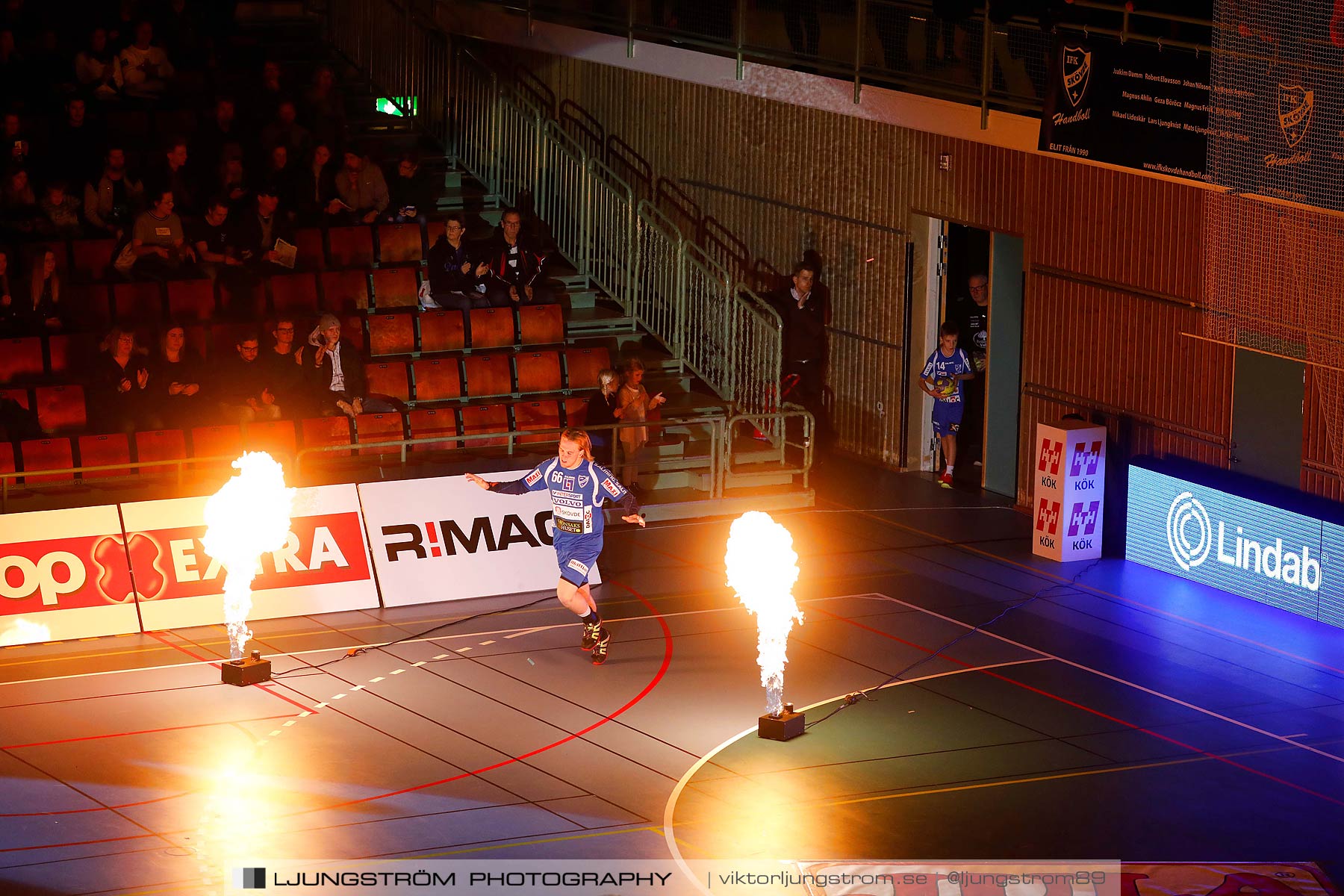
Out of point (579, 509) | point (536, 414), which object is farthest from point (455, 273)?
point (579, 509)

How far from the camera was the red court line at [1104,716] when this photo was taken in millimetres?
11977

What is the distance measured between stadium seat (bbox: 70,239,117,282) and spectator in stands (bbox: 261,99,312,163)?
2.82 metres

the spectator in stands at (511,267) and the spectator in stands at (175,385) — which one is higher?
the spectator in stands at (511,267)

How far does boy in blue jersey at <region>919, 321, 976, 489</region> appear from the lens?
19.9 metres

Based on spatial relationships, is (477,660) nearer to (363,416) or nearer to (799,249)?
(363,416)

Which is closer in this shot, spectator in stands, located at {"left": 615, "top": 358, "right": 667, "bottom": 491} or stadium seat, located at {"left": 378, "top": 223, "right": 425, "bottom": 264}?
spectator in stands, located at {"left": 615, "top": 358, "right": 667, "bottom": 491}

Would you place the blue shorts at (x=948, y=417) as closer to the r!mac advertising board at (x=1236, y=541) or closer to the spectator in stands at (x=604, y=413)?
the r!mac advertising board at (x=1236, y=541)

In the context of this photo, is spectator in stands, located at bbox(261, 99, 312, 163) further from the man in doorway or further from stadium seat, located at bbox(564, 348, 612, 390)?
the man in doorway

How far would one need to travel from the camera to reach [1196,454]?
1731 centimetres

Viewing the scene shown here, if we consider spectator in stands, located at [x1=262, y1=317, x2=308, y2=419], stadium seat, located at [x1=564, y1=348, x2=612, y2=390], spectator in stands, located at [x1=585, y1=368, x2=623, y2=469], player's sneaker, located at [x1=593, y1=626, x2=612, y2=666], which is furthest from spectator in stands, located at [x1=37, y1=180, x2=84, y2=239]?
player's sneaker, located at [x1=593, y1=626, x2=612, y2=666]

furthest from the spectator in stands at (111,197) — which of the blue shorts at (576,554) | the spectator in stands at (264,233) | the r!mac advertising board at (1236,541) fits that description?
the r!mac advertising board at (1236,541)

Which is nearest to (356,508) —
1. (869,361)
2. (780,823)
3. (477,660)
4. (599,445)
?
(477,660)

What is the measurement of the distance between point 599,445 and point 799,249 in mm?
5316

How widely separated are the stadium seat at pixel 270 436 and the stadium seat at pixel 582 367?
12.3 feet
